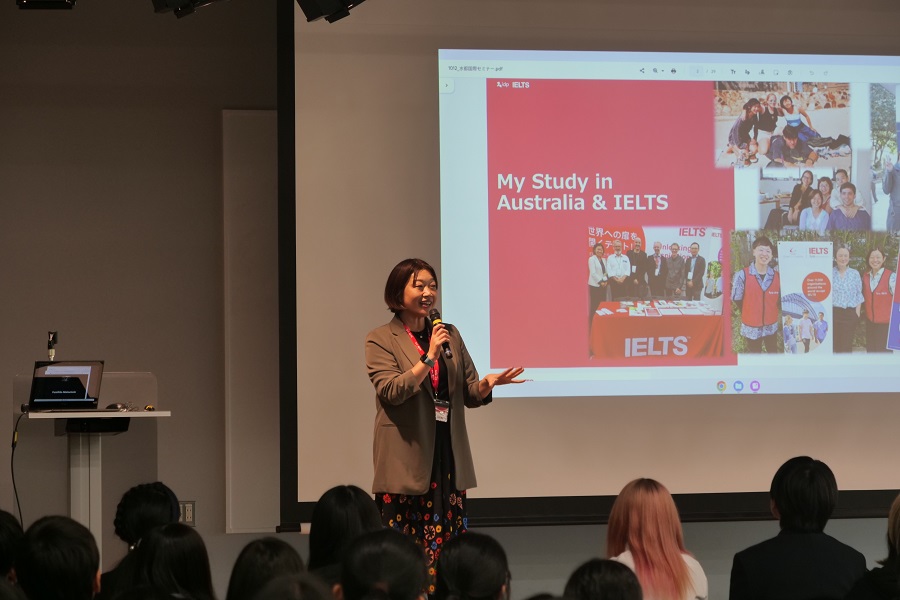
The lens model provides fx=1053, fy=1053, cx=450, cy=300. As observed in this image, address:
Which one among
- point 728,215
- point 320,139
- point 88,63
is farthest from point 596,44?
point 88,63

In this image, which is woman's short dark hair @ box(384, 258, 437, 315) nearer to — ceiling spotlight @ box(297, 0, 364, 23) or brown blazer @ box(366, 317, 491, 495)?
brown blazer @ box(366, 317, 491, 495)

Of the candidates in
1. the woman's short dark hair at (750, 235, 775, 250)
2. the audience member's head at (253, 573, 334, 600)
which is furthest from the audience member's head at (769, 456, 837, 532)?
the woman's short dark hair at (750, 235, 775, 250)

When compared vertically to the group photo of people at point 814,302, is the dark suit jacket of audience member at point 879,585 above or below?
below

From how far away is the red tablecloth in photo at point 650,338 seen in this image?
4637 millimetres

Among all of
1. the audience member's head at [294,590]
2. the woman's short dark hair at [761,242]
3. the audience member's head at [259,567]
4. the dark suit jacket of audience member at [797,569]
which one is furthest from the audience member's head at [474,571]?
the woman's short dark hair at [761,242]

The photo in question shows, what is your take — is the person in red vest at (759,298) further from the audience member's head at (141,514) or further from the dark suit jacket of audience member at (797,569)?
the audience member's head at (141,514)

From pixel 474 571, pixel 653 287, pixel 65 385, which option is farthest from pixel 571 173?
pixel 474 571

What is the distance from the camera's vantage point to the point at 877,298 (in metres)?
4.75

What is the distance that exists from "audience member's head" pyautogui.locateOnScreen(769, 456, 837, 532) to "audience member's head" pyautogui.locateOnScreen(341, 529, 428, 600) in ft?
3.66

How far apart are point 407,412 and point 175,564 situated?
1451 millimetres

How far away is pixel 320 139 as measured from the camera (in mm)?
4582

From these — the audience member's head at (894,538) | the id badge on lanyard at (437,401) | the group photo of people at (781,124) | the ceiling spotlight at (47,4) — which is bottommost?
the audience member's head at (894,538)

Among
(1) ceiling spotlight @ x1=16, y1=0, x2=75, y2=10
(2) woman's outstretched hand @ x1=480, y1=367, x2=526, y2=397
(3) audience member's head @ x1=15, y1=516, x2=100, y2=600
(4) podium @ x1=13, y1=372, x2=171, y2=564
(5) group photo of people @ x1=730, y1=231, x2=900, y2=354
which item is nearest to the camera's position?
(3) audience member's head @ x1=15, y1=516, x2=100, y2=600

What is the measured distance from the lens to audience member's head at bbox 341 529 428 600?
1.99 m
